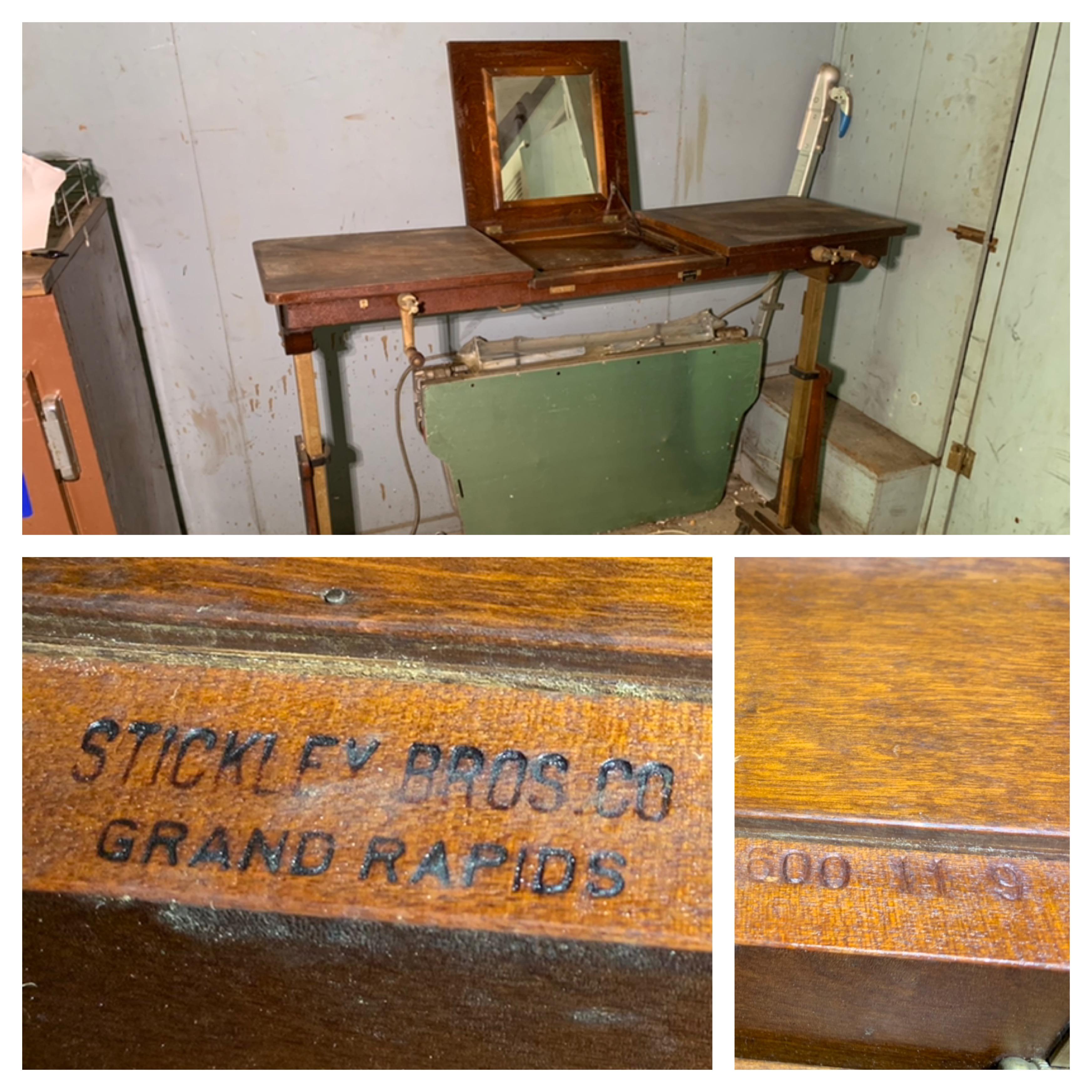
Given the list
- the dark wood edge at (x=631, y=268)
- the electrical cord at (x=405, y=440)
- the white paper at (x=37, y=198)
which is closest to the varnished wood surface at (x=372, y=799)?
the white paper at (x=37, y=198)

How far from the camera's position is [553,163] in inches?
82.7

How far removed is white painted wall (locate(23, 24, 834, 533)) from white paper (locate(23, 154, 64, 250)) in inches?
17.2

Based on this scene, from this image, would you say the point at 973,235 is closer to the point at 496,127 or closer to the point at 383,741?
the point at 496,127

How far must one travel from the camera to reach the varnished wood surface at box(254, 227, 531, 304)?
5.58ft

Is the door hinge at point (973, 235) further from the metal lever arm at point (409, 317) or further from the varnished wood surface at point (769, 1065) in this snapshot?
the varnished wood surface at point (769, 1065)

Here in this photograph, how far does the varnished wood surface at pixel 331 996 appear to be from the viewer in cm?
49

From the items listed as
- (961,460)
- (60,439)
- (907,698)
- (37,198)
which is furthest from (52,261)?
(961,460)

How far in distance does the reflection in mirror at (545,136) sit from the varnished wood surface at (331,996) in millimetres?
1888

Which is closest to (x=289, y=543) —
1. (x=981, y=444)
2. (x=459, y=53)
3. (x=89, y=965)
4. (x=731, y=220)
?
(x=89, y=965)

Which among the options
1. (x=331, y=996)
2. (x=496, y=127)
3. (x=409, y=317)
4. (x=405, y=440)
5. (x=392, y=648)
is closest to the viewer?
(x=331, y=996)

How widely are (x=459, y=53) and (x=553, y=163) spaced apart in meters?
0.31

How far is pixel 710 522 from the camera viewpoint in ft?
9.11

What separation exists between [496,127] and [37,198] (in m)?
0.96

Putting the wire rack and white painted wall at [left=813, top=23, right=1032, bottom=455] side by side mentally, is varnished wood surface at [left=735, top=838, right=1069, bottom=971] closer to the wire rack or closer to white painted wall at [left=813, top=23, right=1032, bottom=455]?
the wire rack
